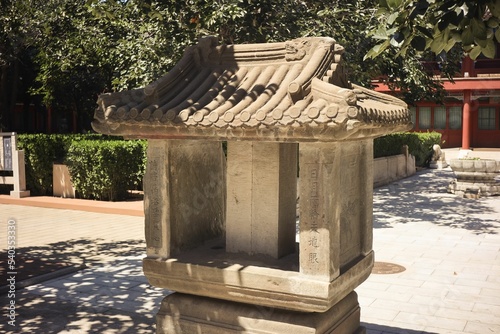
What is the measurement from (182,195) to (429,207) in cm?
1118

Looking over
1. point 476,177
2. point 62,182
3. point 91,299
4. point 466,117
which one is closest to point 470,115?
point 466,117

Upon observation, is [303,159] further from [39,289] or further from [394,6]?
[39,289]

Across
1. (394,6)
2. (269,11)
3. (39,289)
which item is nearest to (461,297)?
(394,6)

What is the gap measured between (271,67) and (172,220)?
1730 millimetres

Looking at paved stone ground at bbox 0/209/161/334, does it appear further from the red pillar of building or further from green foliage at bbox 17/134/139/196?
the red pillar of building

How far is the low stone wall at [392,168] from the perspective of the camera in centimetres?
1906

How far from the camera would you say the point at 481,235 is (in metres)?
11.6

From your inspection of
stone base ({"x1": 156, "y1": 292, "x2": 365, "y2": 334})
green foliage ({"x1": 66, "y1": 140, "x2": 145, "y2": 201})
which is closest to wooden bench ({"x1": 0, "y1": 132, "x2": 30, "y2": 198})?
green foliage ({"x1": 66, "y1": 140, "x2": 145, "y2": 201})

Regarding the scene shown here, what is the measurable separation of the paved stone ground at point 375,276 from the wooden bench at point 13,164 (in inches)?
62.7

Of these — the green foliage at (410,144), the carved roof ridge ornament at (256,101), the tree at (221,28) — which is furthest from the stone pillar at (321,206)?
the green foliage at (410,144)

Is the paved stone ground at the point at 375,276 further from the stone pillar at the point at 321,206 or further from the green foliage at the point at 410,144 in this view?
the green foliage at the point at 410,144

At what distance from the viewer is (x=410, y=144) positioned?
24.0 meters

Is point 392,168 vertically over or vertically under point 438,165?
over

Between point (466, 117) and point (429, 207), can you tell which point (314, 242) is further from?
point (466, 117)
